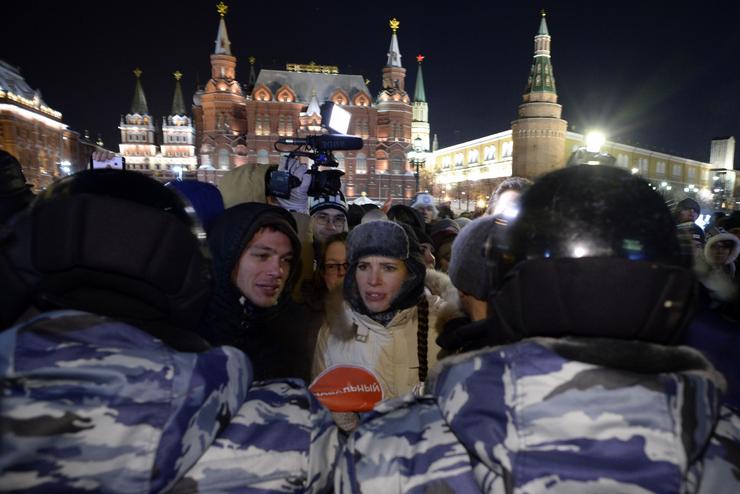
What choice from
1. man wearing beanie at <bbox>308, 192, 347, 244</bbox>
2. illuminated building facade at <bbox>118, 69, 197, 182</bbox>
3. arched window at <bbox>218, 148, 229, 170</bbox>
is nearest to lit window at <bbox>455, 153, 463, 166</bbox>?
arched window at <bbox>218, 148, 229, 170</bbox>

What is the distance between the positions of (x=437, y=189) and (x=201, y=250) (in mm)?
70225

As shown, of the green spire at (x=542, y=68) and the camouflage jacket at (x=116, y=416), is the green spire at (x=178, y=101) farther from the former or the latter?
the camouflage jacket at (x=116, y=416)

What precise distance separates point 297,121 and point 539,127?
84.4 ft

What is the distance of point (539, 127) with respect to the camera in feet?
148

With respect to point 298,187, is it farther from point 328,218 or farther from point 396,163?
point 396,163

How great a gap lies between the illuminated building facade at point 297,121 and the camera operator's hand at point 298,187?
42.2 meters

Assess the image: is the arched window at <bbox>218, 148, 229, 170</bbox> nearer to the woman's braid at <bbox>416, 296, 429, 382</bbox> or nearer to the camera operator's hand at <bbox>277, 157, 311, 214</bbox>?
the camera operator's hand at <bbox>277, 157, 311, 214</bbox>

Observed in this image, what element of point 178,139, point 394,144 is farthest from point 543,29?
point 178,139

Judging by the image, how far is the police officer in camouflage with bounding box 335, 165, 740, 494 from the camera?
77 centimetres

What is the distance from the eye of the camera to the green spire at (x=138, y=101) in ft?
208

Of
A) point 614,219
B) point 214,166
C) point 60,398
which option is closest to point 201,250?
point 60,398

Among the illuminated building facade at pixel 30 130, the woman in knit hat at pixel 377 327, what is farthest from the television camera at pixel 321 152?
the illuminated building facade at pixel 30 130

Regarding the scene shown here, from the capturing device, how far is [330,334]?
227 cm

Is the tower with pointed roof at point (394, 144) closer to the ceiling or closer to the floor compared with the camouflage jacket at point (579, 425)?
closer to the ceiling
